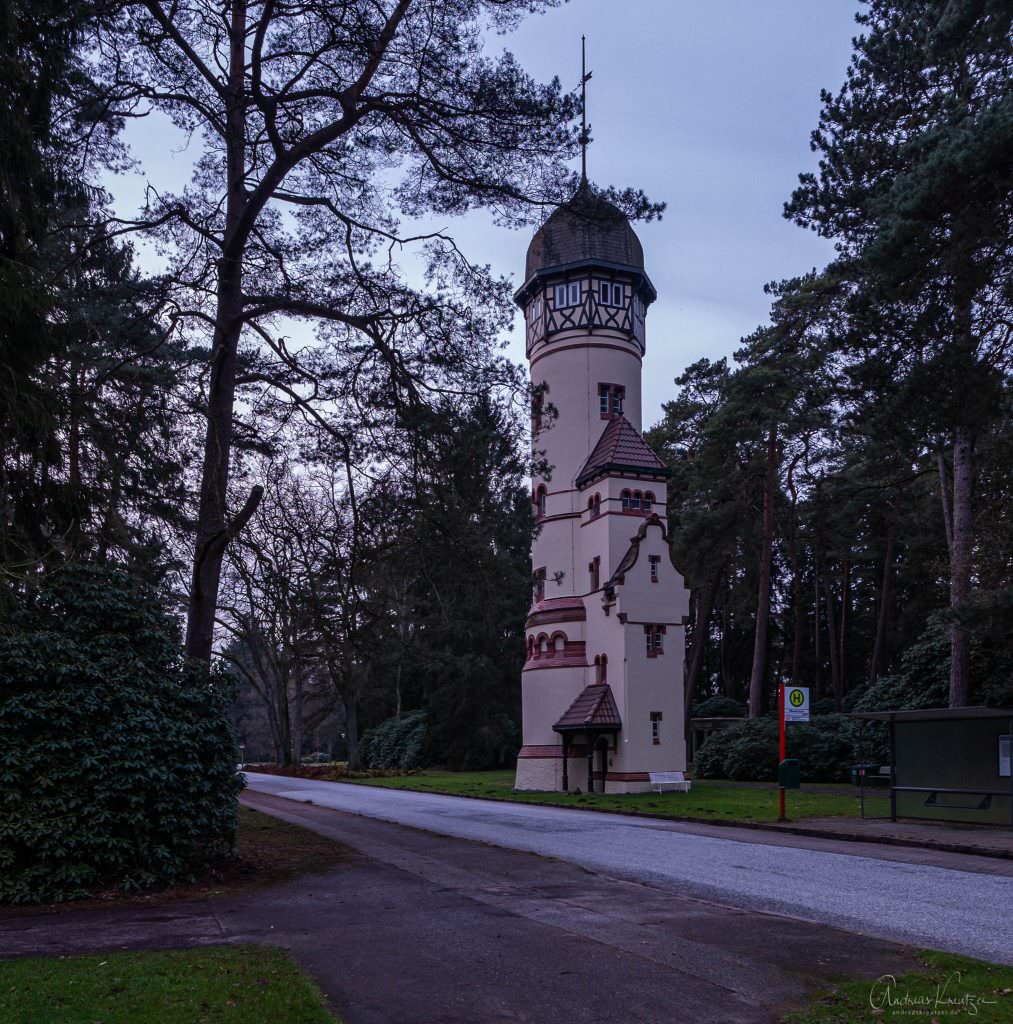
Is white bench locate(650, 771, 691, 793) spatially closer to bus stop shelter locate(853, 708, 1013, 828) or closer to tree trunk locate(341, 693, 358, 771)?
bus stop shelter locate(853, 708, 1013, 828)

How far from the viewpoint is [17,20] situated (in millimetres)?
11281

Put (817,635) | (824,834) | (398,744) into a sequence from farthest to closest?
(398,744), (817,635), (824,834)

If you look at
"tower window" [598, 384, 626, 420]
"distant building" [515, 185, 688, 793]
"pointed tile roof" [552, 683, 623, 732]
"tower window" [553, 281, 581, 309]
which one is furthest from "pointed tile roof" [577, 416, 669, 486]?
"pointed tile roof" [552, 683, 623, 732]

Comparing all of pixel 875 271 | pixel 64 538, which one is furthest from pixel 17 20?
pixel 875 271

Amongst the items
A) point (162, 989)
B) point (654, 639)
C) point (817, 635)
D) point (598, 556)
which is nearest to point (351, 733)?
point (598, 556)

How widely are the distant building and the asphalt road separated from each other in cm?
1427

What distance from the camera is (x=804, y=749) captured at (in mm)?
38625

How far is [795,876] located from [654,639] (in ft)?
83.1

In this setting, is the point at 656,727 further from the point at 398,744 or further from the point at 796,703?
the point at 398,744

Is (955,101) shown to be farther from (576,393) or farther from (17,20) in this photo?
(576,393)

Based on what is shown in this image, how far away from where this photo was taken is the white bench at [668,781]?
36094 mm

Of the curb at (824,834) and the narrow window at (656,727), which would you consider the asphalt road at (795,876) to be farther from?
the narrow window at (656,727)

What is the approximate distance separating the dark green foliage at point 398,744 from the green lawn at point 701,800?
16.3m

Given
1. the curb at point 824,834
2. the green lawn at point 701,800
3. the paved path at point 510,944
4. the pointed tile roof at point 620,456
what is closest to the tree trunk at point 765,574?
the green lawn at point 701,800
